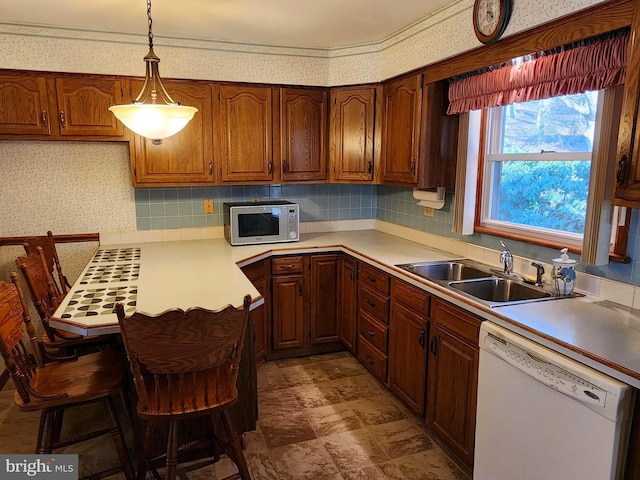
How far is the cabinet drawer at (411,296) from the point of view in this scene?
246 centimetres

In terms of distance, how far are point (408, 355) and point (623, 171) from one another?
149 centimetres

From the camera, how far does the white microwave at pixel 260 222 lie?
3.37 m

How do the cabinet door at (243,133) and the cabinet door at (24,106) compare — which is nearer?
the cabinet door at (24,106)

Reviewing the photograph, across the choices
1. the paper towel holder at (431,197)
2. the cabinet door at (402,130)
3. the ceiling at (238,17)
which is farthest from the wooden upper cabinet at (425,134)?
the ceiling at (238,17)

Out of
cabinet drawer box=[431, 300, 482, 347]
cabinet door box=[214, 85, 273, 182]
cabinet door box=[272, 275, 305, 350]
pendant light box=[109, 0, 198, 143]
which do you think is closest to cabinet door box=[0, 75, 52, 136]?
cabinet door box=[214, 85, 273, 182]

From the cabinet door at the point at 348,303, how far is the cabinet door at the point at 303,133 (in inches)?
30.5

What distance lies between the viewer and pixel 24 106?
2920 millimetres

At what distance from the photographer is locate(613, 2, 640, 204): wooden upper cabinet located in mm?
1602

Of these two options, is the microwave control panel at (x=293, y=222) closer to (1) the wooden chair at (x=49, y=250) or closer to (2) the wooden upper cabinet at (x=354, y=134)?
(2) the wooden upper cabinet at (x=354, y=134)

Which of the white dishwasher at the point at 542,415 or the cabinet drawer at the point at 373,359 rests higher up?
the white dishwasher at the point at 542,415

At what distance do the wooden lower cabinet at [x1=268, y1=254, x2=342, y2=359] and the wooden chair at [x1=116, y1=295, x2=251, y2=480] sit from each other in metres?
1.48

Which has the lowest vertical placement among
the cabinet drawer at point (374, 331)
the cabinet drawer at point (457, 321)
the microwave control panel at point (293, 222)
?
the cabinet drawer at point (374, 331)

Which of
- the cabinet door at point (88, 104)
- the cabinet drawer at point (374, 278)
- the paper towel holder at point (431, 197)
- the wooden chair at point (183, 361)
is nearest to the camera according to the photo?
the wooden chair at point (183, 361)

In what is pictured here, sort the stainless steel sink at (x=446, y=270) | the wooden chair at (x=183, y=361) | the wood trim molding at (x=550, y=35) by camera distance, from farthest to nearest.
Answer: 1. the stainless steel sink at (x=446, y=270)
2. the wood trim molding at (x=550, y=35)
3. the wooden chair at (x=183, y=361)
